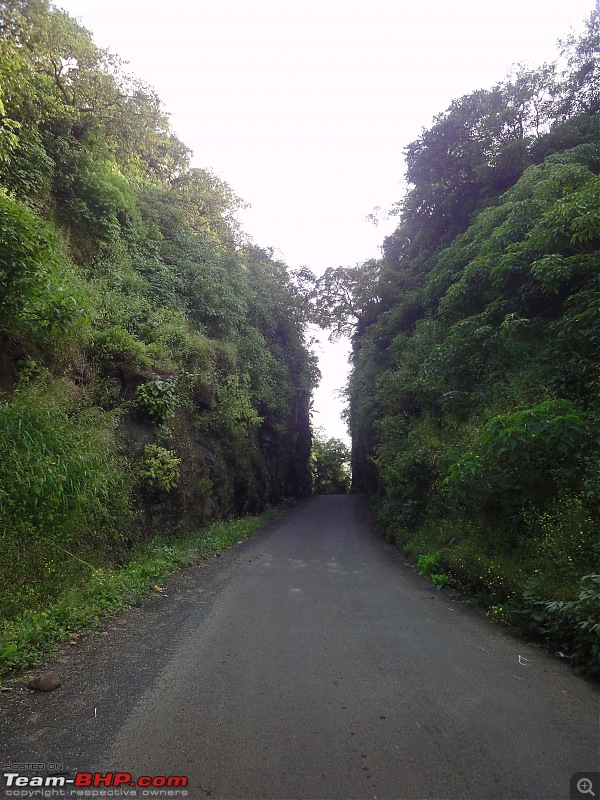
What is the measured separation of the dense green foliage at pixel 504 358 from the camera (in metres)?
6.08

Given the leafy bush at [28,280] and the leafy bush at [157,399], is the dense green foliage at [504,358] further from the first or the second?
the leafy bush at [28,280]

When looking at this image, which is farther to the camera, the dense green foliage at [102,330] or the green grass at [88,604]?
the dense green foliage at [102,330]

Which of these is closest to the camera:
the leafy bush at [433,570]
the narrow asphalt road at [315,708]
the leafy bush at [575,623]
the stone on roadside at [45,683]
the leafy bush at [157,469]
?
the narrow asphalt road at [315,708]

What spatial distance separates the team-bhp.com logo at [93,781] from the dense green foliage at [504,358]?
3495 millimetres

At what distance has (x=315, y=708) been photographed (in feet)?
11.1

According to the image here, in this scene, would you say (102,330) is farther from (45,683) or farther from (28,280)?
(45,683)

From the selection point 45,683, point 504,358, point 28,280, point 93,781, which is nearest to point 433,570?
point 504,358

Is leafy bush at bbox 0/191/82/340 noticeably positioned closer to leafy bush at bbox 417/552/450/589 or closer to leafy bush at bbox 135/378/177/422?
leafy bush at bbox 135/378/177/422

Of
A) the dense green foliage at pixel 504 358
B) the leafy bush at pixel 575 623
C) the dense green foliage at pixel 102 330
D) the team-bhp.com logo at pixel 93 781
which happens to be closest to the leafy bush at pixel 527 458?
the dense green foliage at pixel 504 358

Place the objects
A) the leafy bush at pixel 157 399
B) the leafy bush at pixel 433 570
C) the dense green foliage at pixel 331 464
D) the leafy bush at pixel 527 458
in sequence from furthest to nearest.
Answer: the dense green foliage at pixel 331 464 < the leafy bush at pixel 157 399 < the leafy bush at pixel 433 570 < the leafy bush at pixel 527 458

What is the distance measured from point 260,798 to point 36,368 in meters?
6.93

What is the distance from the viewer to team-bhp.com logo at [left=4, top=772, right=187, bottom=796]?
8.33ft

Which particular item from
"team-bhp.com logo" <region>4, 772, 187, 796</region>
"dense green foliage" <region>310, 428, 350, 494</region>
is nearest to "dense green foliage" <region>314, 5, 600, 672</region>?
"team-bhp.com logo" <region>4, 772, 187, 796</region>

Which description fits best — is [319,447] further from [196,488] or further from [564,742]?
[564,742]
